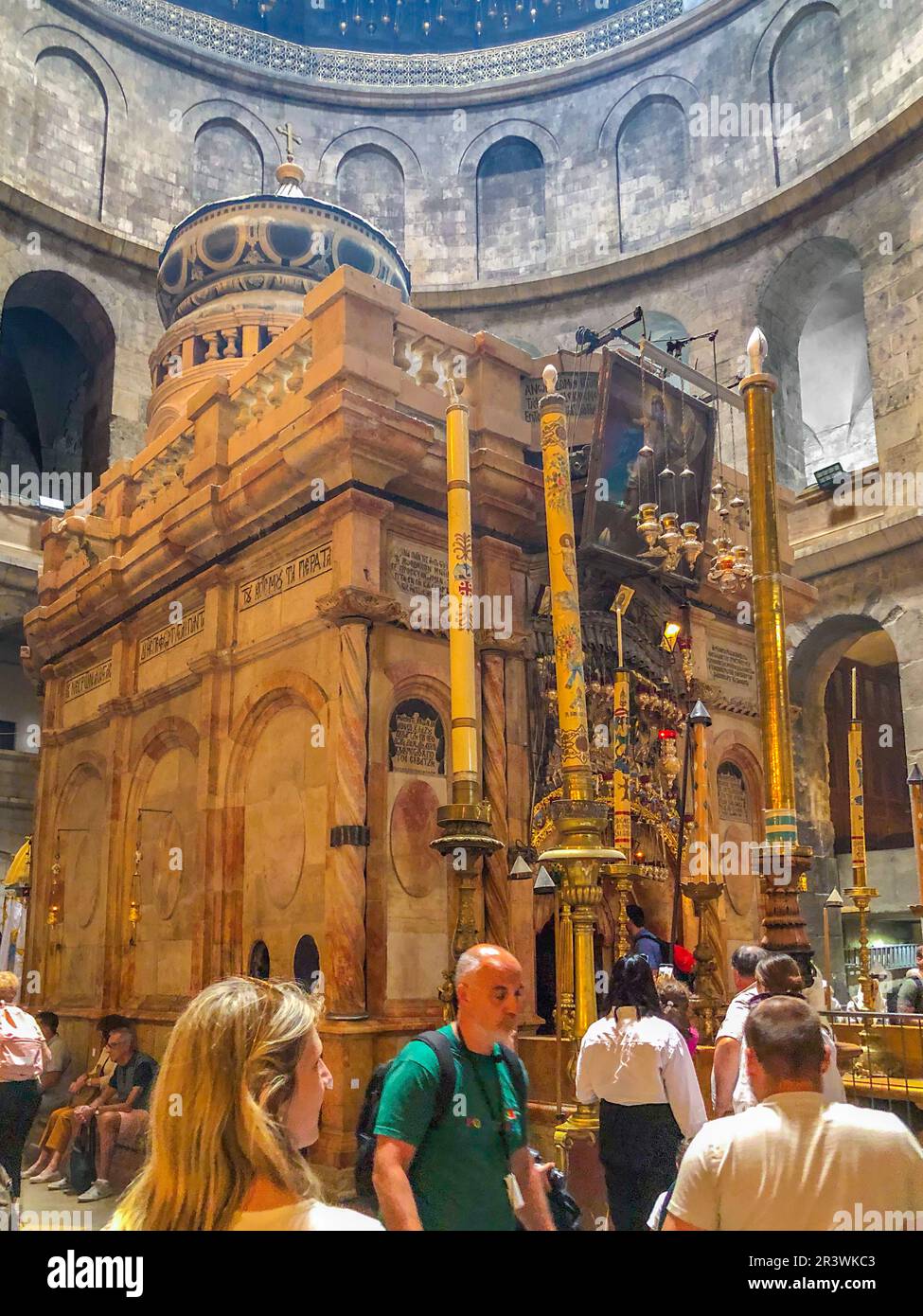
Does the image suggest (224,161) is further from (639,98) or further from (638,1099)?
(638,1099)

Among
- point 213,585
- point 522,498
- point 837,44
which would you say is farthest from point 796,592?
point 837,44

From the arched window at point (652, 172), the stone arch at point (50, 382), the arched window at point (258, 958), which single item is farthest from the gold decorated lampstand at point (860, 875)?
the stone arch at point (50, 382)

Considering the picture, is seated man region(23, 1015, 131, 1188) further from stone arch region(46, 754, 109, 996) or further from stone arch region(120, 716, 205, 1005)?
stone arch region(46, 754, 109, 996)

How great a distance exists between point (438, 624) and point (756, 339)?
4765mm

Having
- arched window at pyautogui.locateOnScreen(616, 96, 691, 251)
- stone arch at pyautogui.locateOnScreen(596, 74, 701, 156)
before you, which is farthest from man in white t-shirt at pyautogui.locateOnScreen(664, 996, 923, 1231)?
stone arch at pyautogui.locateOnScreen(596, 74, 701, 156)

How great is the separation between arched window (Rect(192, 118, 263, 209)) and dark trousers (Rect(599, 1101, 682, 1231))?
83.2 ft

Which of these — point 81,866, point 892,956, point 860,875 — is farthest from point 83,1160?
point 892,956

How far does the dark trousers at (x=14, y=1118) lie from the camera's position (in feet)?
23.7

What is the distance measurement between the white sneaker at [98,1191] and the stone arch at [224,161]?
22.5 meters

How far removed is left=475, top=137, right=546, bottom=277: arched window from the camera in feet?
88.7

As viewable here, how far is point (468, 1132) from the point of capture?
352cm

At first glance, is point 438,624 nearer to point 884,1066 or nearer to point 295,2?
point 884,1066
